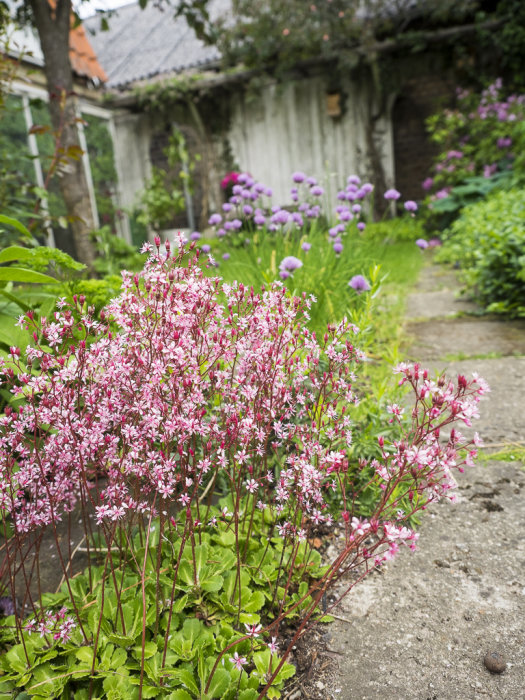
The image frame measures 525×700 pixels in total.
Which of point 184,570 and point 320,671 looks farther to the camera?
point 184,570

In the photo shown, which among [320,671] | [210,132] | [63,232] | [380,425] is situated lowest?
[320,671]

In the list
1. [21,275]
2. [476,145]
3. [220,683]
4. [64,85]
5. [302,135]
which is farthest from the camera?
[302,135]

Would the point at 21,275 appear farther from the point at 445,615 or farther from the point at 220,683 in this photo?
the point at 445,615

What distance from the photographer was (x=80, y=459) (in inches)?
42.1

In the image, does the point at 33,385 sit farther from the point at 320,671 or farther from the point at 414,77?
the point at 414,77

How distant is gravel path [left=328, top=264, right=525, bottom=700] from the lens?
1.07 m

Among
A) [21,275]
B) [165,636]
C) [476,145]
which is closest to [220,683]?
[165,636]

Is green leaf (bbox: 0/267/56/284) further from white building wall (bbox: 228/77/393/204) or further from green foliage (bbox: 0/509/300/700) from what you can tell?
white building wall (bbox: 228/77/393/204)

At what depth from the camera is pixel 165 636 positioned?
3.50 ft

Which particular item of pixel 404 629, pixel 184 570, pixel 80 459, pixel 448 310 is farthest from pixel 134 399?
pixel 448 310

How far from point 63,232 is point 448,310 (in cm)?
765

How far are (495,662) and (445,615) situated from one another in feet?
0.55

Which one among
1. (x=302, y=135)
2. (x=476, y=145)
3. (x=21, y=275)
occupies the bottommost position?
(x=21, y=275)

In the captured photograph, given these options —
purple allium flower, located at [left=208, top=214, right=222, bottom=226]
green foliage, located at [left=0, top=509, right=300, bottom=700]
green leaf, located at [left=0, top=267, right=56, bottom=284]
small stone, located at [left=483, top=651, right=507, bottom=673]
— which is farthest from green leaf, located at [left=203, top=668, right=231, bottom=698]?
purple allium flower, located at [left=208, top=214, right=222, bottom=226]
